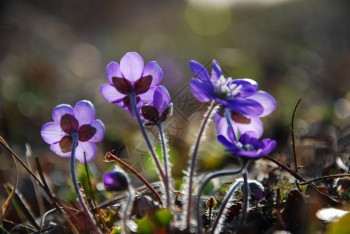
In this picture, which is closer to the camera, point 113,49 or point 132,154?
point 132,154

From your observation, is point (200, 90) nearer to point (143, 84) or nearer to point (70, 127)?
point (143, 84)

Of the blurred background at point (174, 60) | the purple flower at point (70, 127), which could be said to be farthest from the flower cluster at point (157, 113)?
the blurred background at point (174, 60)

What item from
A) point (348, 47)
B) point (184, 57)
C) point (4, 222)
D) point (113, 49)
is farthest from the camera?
point (113, 49)

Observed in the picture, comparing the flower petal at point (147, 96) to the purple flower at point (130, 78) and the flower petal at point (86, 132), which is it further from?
the flower petal at point (86, 132)

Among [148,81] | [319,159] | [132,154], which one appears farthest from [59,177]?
[148,81]

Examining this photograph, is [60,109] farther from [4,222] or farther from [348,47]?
[348,47]

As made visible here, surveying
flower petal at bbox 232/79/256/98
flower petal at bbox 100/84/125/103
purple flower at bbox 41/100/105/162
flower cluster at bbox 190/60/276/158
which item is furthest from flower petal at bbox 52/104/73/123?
flower petal at bbox 232/79/256/98

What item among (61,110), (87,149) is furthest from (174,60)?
(61,110)
